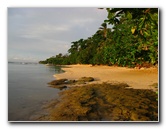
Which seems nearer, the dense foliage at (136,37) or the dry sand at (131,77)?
the dense foliage at (136,37)

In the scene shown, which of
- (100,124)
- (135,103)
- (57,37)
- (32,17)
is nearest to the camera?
(100,124)

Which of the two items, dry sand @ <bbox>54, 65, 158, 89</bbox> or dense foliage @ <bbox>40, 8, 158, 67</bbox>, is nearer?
dense foliage @ <bbox>40, 8, 158, 67</bbox>

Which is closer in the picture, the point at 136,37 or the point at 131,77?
the point at 136,37

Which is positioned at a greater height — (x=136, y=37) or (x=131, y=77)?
(x=136, y=37)

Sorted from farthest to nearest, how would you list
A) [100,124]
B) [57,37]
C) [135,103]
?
[135,103] → [57,37] → [100,124]

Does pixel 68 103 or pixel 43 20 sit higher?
pixel 43 20

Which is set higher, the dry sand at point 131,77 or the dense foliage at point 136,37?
the dense foliage at point 136,37

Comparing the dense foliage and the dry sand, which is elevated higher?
the dense foliage

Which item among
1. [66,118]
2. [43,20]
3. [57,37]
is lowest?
[66,118]
